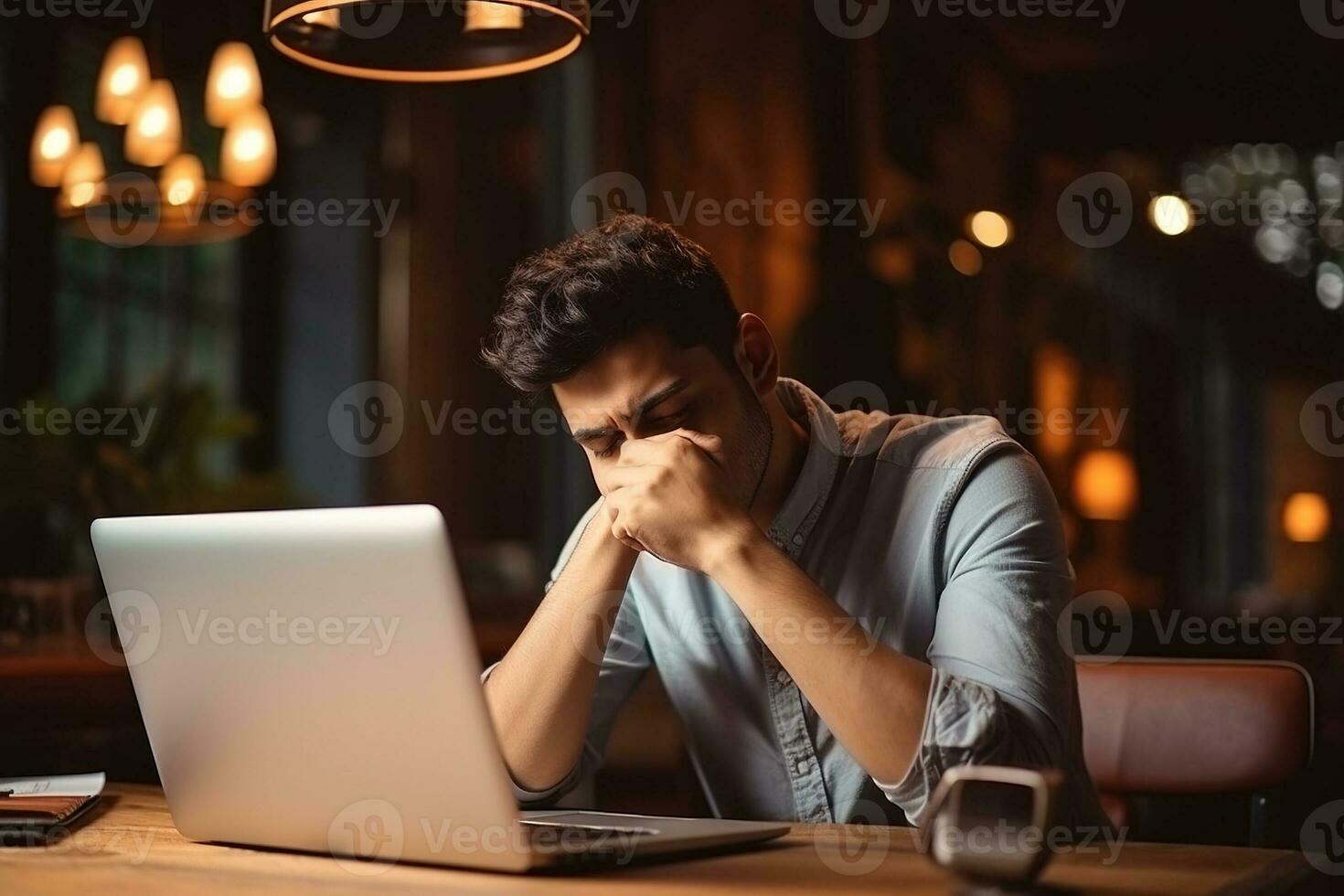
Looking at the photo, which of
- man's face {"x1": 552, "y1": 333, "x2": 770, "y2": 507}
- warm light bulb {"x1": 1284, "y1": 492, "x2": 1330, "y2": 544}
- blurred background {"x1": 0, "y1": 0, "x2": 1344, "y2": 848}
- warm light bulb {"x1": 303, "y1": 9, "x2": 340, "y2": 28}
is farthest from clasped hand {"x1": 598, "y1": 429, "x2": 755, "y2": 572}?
warm light bulb {"x1": 1284, "y1": 492, "x2": 1330, "y2": 544}

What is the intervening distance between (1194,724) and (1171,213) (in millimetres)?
7734

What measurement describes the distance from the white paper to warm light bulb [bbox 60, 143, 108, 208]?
6.11 ft

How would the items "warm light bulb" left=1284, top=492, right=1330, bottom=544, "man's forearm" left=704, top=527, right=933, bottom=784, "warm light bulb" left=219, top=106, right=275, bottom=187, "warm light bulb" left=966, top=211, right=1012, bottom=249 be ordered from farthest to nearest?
1. "warm light bulb" left=1284, top=492, right=1330, bottom=544
2. "warm light bulb" left=966, top=211, right=1012, bottom=249
3. "warm light bulb" left=219, top=106, right=275, bottom=187
4. "man's forearm" left=704, top=527, right=933, bottom=784

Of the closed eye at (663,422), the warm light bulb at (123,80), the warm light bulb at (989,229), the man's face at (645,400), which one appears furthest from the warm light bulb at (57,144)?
the warm light bulb at (989,229)

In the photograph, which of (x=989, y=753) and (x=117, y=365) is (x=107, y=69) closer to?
(x=117, y=365)

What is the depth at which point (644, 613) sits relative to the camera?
1.75m

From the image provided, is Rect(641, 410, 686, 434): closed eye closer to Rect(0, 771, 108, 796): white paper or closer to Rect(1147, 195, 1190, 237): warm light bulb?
Rect(0, 771, 108, 796): white paper

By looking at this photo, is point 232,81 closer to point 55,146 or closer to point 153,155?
point 153,155

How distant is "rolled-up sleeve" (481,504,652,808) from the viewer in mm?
1667

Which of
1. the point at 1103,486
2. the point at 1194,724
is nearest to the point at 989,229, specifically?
the point at 1103,486

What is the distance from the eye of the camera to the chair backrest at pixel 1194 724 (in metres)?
1.55

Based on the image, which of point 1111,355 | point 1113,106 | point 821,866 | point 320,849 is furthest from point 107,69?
point 1111,355

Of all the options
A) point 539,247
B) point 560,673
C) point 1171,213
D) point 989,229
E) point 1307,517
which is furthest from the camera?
point 1307,517

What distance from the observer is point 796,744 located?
1613mm
